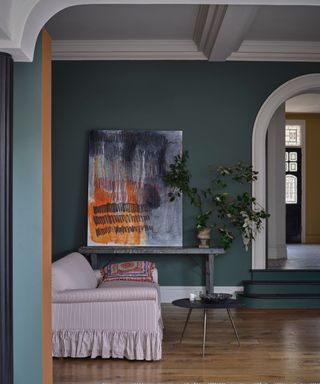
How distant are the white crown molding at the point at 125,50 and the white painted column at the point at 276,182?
308cm

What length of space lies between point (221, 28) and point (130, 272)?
2653mm

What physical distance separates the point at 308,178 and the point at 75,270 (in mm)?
9678

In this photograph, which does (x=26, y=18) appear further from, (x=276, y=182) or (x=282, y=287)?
(x=276, y=182)

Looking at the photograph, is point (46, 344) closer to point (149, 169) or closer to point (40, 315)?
point (40, 315)

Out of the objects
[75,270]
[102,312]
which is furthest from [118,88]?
[102,312]

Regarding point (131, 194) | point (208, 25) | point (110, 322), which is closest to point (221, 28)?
point (208, 25)

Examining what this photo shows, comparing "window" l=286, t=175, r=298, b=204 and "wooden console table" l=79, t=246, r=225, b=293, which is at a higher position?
"window" l=286, t=175, r=298, b=204

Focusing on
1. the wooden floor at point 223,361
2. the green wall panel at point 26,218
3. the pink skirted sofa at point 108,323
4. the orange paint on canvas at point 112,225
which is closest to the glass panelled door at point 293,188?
the orange paint on canvas at point 112,225

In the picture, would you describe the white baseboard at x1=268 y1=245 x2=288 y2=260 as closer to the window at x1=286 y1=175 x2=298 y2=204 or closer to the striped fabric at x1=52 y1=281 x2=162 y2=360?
the window at x1=286 y1=175 x2=298 y2=204

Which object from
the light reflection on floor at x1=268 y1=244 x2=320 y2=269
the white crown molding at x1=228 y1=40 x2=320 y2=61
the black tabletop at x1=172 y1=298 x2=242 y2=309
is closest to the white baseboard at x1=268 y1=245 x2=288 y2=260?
the light reflection on floor at x1=268 y1=244 x2=320 y2=269

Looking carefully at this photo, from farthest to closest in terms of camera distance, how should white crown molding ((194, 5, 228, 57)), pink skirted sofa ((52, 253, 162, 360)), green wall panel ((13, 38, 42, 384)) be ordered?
white crown molding ((194, 5, 228, 57)) → pink skirted sofa ((52, 253, 162, 360)) → green wall panel ((13, 38, 42, 384))

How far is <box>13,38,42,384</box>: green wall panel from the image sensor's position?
3.59 metres

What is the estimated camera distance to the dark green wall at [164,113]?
25.2ft

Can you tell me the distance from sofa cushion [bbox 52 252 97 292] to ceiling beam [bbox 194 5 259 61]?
2707 millimetres
